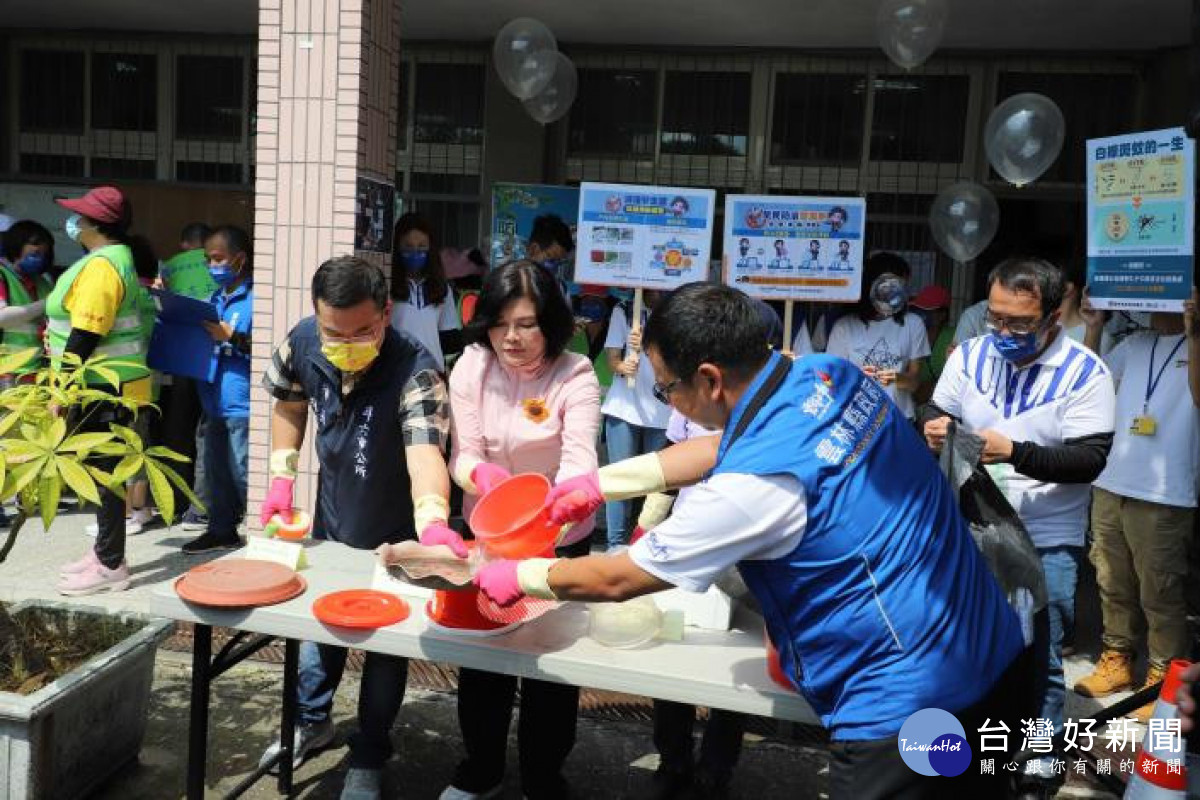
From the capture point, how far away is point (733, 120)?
8.29m

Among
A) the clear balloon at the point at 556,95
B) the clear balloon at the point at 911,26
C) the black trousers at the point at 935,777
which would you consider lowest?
the black trousers at the point at 935,777

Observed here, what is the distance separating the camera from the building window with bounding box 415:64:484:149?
8523mm

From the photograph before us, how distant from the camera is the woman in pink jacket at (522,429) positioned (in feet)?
9.18

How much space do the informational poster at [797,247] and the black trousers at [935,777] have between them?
10.0 ft

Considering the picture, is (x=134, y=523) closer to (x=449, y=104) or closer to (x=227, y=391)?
(x=227, y=391)

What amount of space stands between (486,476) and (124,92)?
8.05 meters

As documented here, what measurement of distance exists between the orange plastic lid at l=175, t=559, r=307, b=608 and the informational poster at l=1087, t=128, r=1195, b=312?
3003 millimetres

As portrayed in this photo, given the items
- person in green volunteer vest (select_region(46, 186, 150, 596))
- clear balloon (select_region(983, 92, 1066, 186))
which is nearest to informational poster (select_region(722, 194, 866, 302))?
clear balloon (select_region(983, 92, 1066, 186))

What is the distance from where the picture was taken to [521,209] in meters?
8.14

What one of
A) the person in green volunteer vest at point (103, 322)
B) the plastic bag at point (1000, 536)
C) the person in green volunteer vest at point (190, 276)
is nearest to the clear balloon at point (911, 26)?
the plastic bag at point (1000, 536)

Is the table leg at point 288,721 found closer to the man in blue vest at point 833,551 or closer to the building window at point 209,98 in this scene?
the man in blue vest at point 833,551

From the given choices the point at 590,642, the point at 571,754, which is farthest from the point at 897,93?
the point at 590,642

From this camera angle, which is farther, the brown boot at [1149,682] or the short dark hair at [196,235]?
the short dark hair at [196,235]

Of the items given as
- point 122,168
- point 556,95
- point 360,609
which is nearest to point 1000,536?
point 360,609
